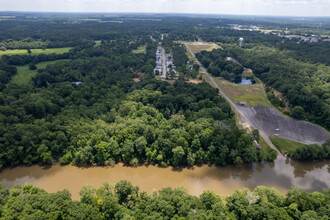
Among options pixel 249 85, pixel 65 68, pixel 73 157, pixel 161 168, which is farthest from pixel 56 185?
pixel 249 85

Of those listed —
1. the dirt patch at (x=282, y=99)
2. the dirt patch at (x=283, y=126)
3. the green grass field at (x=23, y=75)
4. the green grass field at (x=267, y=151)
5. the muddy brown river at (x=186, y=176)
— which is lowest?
the muddy brown river at (x=186, y=176)

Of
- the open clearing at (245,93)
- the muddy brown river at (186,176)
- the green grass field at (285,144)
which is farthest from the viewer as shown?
the open clearing at (245,93)

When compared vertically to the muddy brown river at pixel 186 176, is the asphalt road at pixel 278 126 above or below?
above

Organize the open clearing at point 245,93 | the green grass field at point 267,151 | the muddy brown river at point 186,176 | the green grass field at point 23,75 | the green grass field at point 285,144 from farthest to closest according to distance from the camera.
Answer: the green grass field at point 23,75 → the open clearing at point 245,93 → the green grass field at point 285,144 → the green grass field at point 267,151 → the muddy brown river at point 186,176

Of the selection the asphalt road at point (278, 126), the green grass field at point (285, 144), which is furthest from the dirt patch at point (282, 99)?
the green grass field at point (285, 144)

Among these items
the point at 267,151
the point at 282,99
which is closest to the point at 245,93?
the point at 282,99

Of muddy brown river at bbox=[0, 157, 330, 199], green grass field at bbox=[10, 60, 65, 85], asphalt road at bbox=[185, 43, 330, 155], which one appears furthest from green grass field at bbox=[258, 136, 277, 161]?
green grass field at bbox=[10, 60, 65, 85]

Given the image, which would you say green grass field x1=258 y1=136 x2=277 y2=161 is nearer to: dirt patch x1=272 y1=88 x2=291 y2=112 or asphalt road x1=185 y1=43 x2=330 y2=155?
asphalt road x1=185 y1=43 x2=330 y2=155

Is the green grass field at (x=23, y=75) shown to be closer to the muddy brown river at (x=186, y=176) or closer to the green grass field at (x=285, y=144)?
the muddy brown river at (x=186, y=176)

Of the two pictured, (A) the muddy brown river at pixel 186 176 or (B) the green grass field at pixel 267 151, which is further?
(B) the green grass field at pixel 267 151
